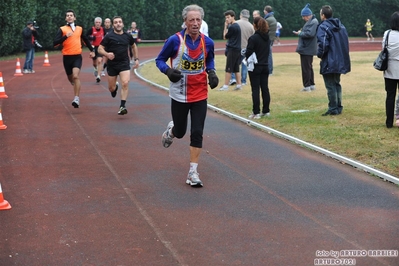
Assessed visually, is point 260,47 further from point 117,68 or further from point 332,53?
point 117,68

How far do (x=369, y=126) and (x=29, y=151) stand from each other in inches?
227

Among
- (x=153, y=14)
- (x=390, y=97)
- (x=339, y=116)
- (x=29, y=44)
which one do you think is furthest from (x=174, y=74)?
(x=153, y=14)

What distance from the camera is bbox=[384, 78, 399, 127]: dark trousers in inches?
477

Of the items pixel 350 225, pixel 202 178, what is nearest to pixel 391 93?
pixel 202 178

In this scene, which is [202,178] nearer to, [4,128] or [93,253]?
[93,253]

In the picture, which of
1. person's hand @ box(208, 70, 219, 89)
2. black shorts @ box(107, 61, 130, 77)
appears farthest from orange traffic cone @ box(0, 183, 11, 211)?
black shorts @ box(107, 61, 130, 77)

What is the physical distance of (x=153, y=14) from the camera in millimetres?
51500

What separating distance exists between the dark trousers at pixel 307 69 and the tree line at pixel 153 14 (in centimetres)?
1972

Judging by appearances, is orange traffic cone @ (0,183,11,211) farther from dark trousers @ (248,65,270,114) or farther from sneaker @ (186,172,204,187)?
dark trousers @ (248,65,270,114)

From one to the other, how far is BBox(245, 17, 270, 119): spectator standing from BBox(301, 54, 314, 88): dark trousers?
3.79m

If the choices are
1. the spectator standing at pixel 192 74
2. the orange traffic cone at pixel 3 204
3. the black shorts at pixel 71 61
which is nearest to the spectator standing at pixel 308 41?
the black shorts at pixel 71 61

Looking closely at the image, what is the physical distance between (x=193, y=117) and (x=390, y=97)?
186 inches

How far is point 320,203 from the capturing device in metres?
7.92

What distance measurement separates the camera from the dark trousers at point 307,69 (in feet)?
58.8
